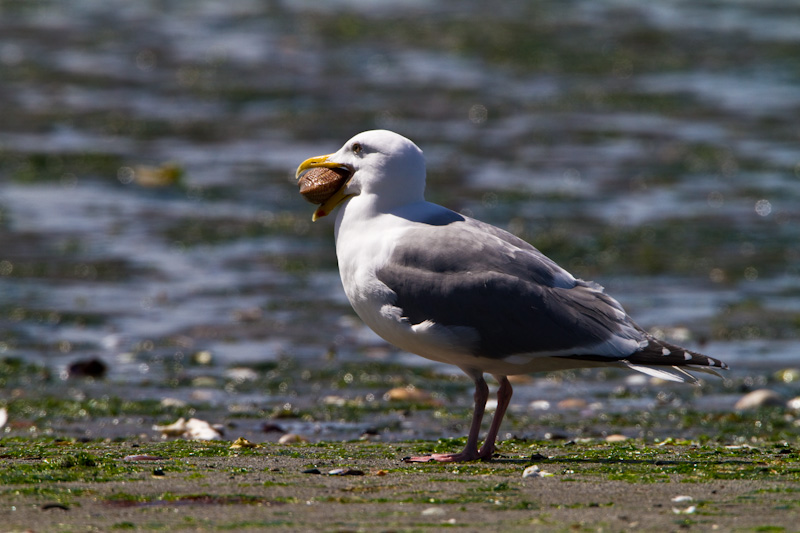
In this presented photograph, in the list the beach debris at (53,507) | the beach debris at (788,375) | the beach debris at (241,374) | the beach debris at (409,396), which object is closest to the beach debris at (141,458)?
the beach debris at (53,507)

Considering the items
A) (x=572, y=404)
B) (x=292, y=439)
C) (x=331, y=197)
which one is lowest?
(x=572, y=404)

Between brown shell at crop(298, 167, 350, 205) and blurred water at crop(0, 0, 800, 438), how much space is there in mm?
2869

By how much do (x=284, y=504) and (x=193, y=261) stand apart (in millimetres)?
8005

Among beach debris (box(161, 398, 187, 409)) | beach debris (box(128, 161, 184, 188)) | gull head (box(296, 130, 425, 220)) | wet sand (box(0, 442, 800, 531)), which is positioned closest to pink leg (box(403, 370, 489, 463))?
wet sand (box(0, 442, 800, 531))

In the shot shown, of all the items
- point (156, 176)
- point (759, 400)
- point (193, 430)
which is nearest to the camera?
point (193, 430)

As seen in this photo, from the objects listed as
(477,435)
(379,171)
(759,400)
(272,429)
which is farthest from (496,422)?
(759,400)

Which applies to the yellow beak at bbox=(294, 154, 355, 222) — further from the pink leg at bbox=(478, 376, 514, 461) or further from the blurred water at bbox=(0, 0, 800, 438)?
the blurred water at bbox=(0, 0, 800, 438)

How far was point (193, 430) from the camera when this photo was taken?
682cm

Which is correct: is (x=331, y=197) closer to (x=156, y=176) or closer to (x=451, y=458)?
(x=451, y=458)

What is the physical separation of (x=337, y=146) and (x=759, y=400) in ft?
30.2

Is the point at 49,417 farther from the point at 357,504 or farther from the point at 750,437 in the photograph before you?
the point at 750,437

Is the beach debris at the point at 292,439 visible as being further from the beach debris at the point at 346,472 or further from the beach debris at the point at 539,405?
the beach debris at the point at 539,405

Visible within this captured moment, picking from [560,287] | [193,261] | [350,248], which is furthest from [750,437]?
[193,261]

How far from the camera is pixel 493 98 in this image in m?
19.3
